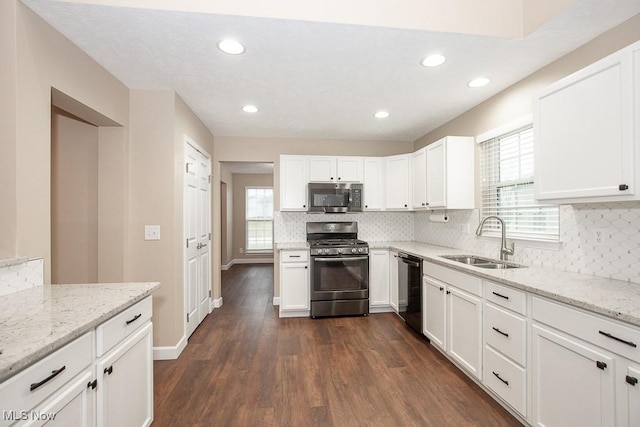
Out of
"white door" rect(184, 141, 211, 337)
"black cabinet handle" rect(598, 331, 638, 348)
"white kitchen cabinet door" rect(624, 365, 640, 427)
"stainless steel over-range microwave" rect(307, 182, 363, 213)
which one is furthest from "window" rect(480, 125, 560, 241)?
"white door" rect(184, 141, 211, 337)

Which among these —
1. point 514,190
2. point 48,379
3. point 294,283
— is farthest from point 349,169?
point 48,379

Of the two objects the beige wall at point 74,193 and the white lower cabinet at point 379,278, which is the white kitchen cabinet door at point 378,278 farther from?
the beige wall at point 74,193

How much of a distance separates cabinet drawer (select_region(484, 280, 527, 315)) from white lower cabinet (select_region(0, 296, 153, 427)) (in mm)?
2188

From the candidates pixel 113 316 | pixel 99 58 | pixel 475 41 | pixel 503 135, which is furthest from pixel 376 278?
pixel 99 58

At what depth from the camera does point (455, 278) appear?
2387 millimetres

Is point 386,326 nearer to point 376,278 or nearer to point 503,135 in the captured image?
point 376,278

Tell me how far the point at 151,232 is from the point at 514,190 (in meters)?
3.33

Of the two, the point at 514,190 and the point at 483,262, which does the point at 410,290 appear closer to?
the point at 483,262

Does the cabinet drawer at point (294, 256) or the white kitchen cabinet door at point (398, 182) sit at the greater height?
the white kitchen cabinet door at point (398, 182)

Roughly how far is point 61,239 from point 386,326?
11.1ft

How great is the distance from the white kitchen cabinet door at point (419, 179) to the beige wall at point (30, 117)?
3398 millimetres

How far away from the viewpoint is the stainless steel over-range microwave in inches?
155

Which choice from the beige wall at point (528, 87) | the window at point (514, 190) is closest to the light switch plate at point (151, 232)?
the window at point (514, 190)

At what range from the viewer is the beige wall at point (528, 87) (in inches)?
68.5
